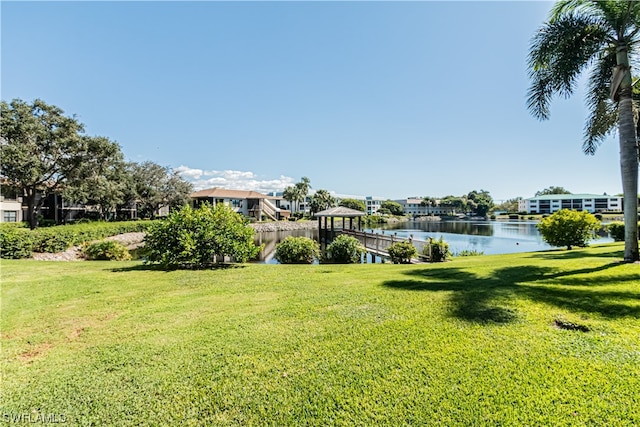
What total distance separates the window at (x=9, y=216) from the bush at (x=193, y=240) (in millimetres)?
32903

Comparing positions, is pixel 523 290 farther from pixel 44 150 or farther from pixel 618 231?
pixel 44 150

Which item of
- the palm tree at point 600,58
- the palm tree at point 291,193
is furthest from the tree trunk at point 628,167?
the palm tree at point 291,193

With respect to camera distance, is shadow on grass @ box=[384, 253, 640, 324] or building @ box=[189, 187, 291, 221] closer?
shadow on grass @ box=[384, 253, 640, 324]

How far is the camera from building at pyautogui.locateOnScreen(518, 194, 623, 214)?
94875mm

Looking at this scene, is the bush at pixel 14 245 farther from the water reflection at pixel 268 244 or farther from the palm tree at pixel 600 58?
the palm tree at pixel 600 58

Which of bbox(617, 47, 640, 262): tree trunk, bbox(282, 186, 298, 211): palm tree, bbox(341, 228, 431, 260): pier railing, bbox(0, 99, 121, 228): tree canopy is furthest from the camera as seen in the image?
bbox(282, 186, 298, 211): palm tree

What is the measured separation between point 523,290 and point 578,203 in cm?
12076

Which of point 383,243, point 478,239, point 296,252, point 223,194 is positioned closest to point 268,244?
point 383,243

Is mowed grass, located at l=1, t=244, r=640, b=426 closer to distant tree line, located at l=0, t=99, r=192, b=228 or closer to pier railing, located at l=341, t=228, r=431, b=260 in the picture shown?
pier railing, located at l=341, t=228, r=431, b=260

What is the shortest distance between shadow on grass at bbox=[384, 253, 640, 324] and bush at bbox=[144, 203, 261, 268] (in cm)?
518

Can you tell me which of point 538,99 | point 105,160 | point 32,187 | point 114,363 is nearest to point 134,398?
point 114,363

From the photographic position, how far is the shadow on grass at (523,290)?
4.15 meters

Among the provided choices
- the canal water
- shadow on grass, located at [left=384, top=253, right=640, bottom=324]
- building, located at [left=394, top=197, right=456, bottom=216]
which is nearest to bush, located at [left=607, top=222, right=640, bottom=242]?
the canal water

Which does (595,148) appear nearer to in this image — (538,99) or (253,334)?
(538,99)
